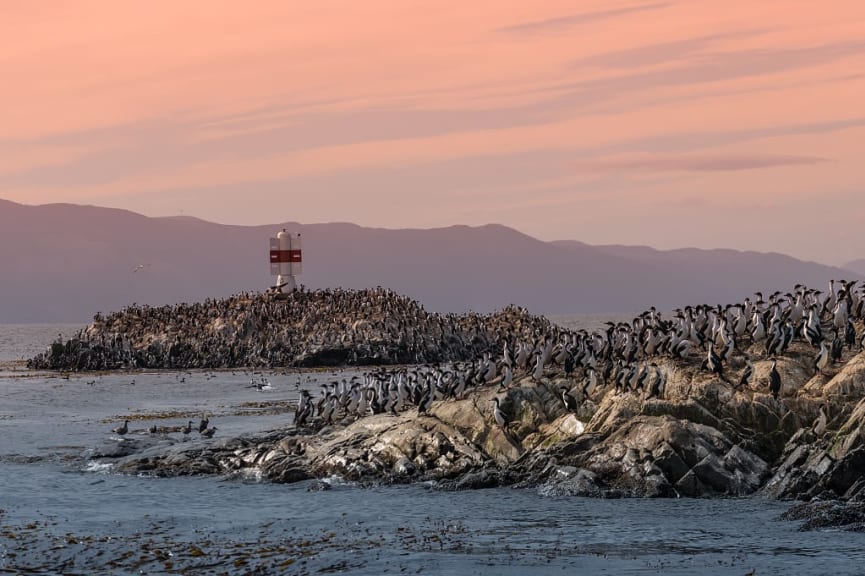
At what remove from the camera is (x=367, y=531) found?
2997 centimetres

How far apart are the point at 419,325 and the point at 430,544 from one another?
68.2 metres

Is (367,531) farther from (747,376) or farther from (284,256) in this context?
(284,256)

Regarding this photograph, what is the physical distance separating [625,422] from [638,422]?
686 mm

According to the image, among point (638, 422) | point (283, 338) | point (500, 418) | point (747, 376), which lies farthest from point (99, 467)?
point (283, 338)

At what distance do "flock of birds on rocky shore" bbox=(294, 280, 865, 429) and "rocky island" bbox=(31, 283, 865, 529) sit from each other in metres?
0.07

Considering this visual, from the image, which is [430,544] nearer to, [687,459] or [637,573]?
[637,573]

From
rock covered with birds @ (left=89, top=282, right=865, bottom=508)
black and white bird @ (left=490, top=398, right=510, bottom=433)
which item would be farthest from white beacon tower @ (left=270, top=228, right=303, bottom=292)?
black and white bird @ (left=490, top=398, right=510, bottom=433)

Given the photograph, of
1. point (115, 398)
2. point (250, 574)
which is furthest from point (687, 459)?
point (115, 398)

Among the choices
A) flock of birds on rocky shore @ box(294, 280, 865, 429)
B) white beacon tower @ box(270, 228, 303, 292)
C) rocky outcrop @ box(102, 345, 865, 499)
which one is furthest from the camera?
white beacon tower @ box(270, 228, 303, 292)

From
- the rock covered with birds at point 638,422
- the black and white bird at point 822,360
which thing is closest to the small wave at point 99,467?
the rock covered with birds at point 638,422

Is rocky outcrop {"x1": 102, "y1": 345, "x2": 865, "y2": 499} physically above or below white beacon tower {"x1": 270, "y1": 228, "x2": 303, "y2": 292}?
below

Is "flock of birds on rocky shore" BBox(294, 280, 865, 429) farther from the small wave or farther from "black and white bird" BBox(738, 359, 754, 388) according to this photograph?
the small wave

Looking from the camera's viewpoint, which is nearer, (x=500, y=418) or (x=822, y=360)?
(x=822, y=360)

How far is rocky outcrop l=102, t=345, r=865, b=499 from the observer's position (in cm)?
3269
